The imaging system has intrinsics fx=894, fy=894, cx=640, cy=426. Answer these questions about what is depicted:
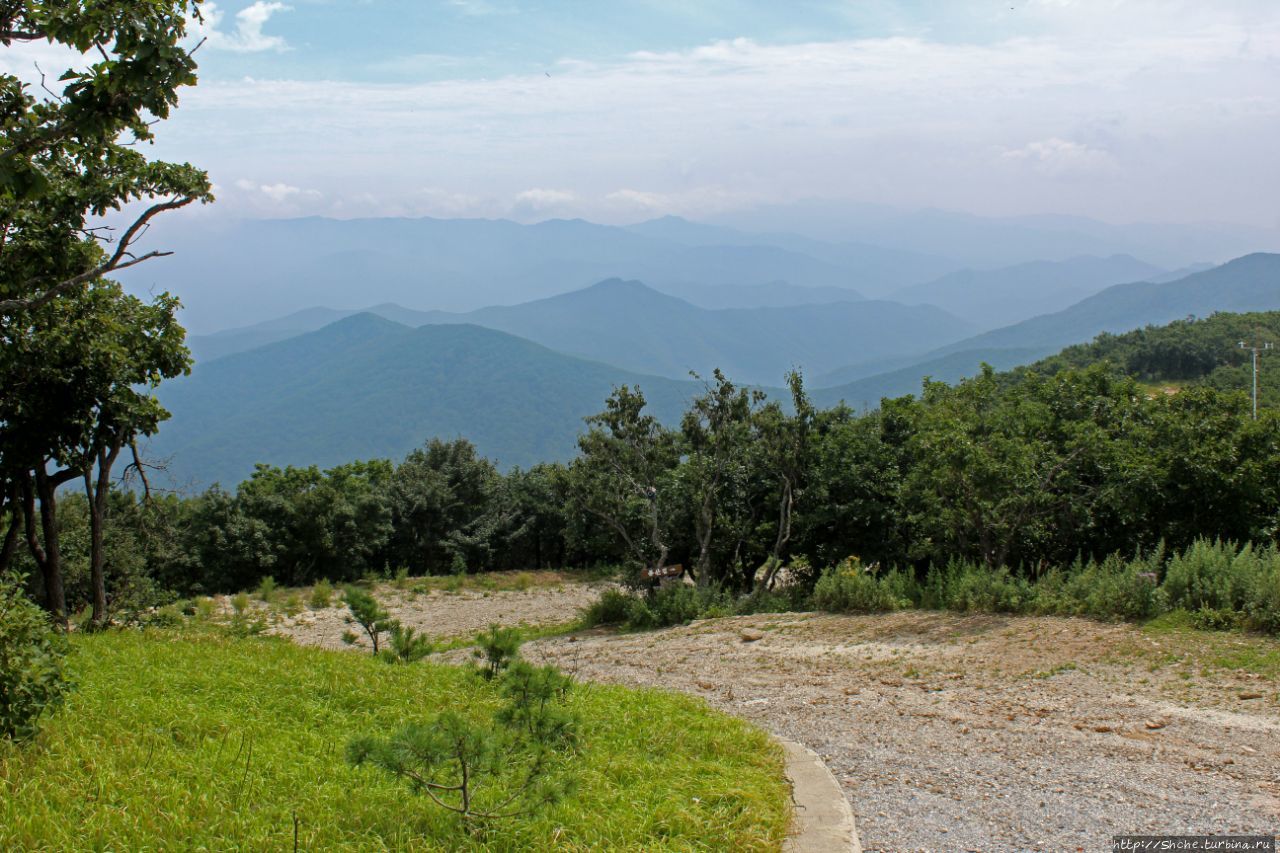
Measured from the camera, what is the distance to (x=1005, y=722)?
7012 mm

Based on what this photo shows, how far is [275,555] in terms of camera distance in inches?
1222

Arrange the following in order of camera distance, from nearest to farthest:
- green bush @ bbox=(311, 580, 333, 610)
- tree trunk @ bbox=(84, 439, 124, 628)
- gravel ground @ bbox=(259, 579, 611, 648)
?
1. tree trunk @ bbox=(84, 439, 124, 628)
2. gravel ground @ bbox=(259, 579, 611, 648)
3. green bush @ bbox=(311, 580, 333, 610)

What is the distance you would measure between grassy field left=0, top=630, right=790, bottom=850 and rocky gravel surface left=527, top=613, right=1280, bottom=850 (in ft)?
2.99

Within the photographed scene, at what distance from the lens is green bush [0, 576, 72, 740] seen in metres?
5.05

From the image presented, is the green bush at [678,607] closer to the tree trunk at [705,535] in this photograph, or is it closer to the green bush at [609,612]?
the green bush at [609,612]

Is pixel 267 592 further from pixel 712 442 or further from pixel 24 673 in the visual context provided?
pixel 24 673

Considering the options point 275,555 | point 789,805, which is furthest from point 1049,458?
point 275,555

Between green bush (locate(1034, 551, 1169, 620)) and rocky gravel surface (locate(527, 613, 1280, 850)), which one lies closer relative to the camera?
rocky gravel surface (locate(527, 613, 1280, 850))

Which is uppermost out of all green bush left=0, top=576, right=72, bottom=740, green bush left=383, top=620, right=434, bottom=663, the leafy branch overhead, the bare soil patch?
the leafy branch overhead

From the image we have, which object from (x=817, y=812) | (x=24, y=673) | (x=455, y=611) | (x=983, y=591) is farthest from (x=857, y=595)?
(x=455, y=611)

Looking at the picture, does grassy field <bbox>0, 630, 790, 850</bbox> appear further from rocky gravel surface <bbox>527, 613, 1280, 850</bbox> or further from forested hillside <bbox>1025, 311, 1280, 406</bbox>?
forested hillside <bbox>1025, 311, 1280, 406</bbox>

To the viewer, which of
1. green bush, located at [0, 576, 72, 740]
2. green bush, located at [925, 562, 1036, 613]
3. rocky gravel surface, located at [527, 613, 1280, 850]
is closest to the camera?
rocky gravel surface, located at [527, 613, 1280, 850]

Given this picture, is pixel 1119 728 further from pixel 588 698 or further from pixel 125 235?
pixel 125 235

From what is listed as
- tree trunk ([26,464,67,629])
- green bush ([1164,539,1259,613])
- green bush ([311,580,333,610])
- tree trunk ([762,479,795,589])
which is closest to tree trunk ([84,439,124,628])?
tree trunk ([26,464,67,629])
